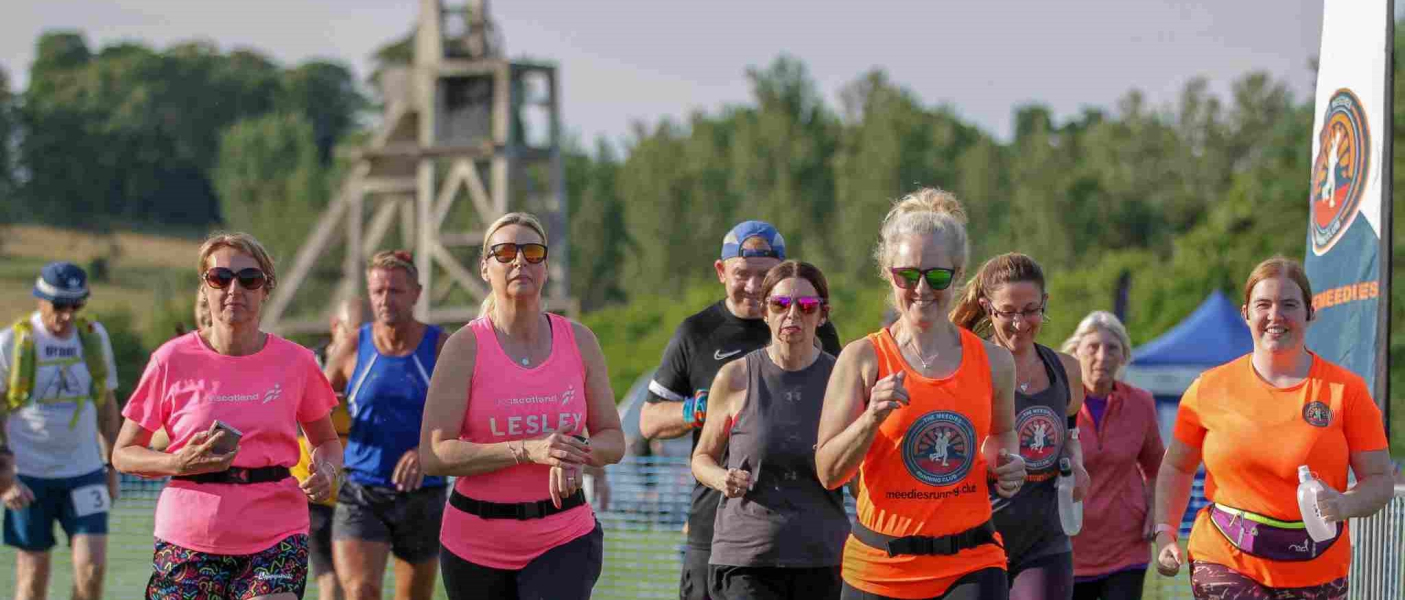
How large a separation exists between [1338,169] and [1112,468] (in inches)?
65.8

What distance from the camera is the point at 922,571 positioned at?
4.89 meters

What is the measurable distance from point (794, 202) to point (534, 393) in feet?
174

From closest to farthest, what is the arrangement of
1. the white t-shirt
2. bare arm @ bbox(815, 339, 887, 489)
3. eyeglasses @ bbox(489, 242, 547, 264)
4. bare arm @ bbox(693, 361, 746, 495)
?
1. bare arm @ bbox(815, 339, 887, 489)
2. eyeglasses @ bbox(489, 242, 547, 264)
3. bare arm @ bbox(693, 361, 746, 495)
4. the white t-shirt

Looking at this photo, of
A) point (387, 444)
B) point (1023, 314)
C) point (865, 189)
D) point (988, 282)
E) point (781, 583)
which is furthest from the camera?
point (865, 189)

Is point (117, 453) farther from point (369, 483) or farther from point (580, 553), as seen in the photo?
point (369, 483)

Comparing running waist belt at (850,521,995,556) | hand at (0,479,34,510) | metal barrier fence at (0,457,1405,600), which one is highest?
running waist belt at (850,521,995,556)

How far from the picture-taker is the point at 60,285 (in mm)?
8852

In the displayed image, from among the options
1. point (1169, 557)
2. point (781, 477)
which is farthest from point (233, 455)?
point (1169, 557)

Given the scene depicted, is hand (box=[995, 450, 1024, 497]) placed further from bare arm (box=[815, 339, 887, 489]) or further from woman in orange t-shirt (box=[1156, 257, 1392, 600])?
woman in orange t-shirt (box=[1156, 257, 1392, 600])

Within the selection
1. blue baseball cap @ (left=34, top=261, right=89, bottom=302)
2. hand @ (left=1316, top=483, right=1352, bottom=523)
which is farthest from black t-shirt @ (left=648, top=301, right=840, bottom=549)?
blue baseball cap @ (left=34, top=261, right=89, bottom=302)

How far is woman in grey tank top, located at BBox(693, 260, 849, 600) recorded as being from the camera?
224 inches

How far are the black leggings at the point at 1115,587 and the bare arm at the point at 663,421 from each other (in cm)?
182

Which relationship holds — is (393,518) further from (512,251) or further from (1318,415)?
(1318,415)

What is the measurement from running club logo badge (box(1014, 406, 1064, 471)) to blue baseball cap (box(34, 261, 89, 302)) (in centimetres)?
519
